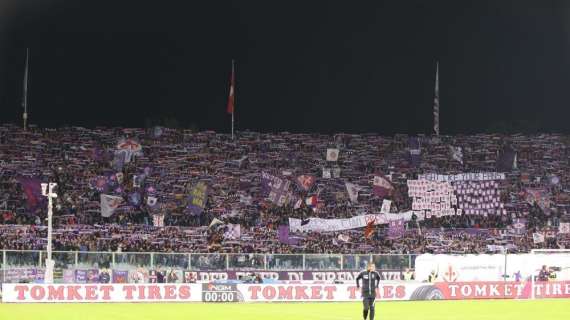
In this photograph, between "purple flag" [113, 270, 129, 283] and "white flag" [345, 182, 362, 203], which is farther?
"white flag" [345, 182, 362, 203]

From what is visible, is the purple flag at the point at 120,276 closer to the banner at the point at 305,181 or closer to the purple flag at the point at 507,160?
the banner at the point at 305,181

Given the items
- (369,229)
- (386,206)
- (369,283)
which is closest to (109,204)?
(369,229)

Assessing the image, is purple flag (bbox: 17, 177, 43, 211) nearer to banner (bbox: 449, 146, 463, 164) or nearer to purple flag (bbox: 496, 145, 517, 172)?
banner (bbox: 449, 146, 463, 164)

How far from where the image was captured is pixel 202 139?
244ft

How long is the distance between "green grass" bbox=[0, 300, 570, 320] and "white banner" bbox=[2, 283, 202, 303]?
124 centimetres

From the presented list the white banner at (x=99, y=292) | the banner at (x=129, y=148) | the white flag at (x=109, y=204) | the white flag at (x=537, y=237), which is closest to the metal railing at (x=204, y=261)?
the white banner at (x=99, y=292)

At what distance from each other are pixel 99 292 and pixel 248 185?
25876 mm

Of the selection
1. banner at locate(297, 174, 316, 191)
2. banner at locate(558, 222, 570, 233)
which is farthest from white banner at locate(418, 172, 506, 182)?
banner at locate(297, 174, 316, 191)

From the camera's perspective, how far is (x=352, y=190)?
71.6 m

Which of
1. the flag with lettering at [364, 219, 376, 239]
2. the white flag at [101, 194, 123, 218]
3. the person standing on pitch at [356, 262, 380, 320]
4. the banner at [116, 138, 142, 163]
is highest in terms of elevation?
the banner at [116, 138, 142, 163]

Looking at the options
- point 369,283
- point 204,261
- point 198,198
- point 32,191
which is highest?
point 32,191

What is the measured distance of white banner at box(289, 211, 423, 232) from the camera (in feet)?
220

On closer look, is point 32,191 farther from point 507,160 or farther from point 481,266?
point 507,160

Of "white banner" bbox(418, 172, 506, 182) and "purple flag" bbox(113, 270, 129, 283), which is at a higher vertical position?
"white banner" bbox(418, 172, 506, 182)
